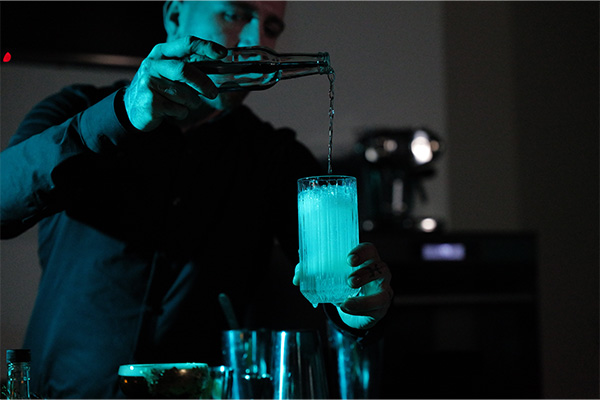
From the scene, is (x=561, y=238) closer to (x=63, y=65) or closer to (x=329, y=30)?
(x=329, y=30)

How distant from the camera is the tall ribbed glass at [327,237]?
116 cm

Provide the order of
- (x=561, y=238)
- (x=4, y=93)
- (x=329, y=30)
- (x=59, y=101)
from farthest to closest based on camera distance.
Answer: (x=561, y=238) → (x=329, y=30) → (x=4, y=93) → (x=59, y=101)

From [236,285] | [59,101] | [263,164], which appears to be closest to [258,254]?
[236,285]

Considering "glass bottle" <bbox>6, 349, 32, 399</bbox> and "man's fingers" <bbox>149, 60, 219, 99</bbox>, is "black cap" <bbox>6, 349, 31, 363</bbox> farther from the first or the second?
"man's fingers" <bbox>149, 60, 219, 99</bbox>

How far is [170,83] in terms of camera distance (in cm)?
112

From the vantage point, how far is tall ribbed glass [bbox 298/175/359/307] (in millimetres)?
1158

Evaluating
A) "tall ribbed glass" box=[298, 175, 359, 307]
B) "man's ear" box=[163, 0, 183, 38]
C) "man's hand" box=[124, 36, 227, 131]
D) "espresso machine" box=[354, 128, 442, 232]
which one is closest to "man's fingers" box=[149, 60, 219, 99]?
"man's hand" box=[124, 36, 227, 131]

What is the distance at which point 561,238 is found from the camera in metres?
3.51

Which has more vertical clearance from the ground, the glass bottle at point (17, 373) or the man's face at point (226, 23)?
the man's face at point (226, 23)

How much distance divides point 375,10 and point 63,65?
1.42m

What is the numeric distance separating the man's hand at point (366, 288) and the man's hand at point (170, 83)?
0.37m

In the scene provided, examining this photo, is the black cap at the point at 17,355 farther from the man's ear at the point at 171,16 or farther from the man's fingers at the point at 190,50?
the man's ear at the point at 171,16

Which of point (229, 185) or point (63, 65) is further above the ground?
point (63, 65)

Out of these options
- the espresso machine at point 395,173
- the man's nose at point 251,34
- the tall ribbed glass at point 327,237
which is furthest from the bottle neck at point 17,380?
the espresso machine at point 395,173
